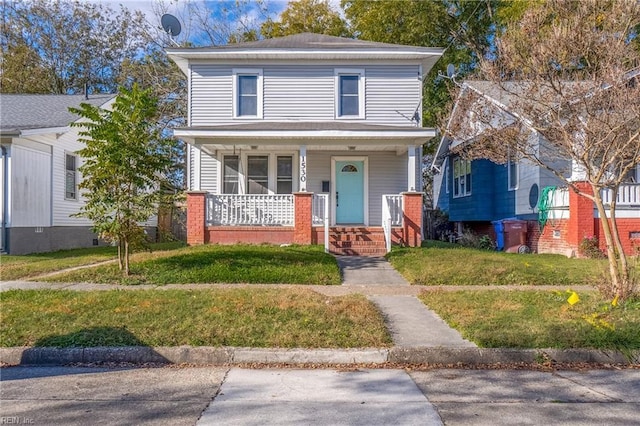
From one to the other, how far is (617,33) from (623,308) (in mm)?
4273

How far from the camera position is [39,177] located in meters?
16.0

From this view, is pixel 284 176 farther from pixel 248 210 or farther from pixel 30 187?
pixel 30 187

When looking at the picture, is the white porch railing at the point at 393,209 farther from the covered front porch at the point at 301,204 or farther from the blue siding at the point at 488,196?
the blue siding at the point at 488,196

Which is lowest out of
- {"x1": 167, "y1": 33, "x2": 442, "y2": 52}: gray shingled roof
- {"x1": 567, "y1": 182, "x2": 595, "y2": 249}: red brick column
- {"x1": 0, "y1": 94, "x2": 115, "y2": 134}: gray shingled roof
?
{"x1": 567, "y1": 182, "x2": 595, "y2": 249}: red brick column

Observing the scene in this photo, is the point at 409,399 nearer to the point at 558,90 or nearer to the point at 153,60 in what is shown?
the point at 558,90

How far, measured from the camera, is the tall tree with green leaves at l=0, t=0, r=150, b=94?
1177 inches

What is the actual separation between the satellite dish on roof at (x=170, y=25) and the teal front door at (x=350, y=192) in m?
8.79

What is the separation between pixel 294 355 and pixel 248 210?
9648 mm

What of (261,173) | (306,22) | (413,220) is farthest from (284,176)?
(306,22)

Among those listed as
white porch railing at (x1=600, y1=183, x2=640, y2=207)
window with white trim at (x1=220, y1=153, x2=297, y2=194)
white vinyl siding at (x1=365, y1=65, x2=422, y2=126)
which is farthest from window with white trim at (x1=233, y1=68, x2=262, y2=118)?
white porch railing at (x1=600, y1=183, x2=640, y2=207)

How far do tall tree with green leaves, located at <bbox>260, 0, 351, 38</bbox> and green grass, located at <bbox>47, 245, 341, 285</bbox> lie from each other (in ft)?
68.3

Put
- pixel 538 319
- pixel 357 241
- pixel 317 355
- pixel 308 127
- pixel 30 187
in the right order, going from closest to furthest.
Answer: pixel 317 355
pixel 538 319
pixel 357 241
pixel 308 127
pixel 30 187

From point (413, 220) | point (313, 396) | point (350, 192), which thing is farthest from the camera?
point (350, 192)

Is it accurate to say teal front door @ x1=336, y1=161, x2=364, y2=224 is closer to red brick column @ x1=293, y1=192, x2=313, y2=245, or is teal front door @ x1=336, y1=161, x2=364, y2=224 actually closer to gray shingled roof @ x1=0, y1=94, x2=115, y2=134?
red brick column @ x1=293, y1=192, x2=313, y2=245
